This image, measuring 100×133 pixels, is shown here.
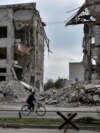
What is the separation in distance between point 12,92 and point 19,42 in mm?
15677

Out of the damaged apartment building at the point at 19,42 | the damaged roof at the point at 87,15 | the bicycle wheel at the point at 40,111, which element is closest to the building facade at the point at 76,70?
the damaged apartment building at the point at 19,42

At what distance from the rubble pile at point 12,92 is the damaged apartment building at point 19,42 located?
29.5 ft

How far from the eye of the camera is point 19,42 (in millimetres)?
63312

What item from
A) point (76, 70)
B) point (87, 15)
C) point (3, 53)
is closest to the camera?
point (87, 15)

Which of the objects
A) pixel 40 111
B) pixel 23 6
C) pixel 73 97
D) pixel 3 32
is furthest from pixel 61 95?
pixel 3 32

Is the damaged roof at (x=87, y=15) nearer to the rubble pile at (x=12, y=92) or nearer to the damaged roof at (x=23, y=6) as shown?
the rubble pile at (x=12, y=92)

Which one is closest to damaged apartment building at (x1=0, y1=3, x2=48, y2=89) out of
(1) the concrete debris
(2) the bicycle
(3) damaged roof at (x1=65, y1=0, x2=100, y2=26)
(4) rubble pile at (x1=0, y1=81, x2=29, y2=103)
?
(4) rubble pile at (x1=0, y1=81, x2=29, y2=103)

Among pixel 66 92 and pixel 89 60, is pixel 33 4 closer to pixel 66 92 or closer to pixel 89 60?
pixel 89 60

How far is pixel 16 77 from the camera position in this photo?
62.1 meters

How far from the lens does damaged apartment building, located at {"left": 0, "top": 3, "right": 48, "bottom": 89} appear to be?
61938mm

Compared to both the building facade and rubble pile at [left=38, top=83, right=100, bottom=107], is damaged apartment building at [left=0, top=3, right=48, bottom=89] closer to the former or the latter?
the building facade

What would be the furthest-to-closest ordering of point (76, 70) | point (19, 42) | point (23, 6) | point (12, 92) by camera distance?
point (76, 70) → point (19, 42) → point (23, 6) → point (12, 92)

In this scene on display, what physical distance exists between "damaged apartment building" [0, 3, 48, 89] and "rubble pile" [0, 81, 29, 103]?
8998mm

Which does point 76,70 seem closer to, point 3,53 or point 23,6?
point 3,53
